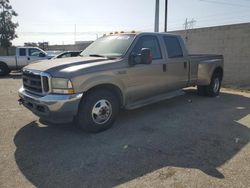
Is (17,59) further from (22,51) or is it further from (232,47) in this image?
(232,47)

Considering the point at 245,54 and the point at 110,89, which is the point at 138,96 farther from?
the point at 245,54

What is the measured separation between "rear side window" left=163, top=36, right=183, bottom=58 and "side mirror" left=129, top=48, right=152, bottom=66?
1343 millimetres

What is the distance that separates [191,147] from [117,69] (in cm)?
202

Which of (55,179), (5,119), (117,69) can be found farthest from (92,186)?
(5,119)

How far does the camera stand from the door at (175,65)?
6.01 m

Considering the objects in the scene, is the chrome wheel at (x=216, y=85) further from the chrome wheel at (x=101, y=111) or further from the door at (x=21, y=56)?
the door at (x=21, y=56)

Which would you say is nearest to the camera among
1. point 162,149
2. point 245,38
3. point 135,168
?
point 135,168

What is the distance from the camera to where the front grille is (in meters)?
4.14

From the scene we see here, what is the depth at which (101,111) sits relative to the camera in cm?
457

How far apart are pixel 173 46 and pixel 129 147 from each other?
3.42 metres

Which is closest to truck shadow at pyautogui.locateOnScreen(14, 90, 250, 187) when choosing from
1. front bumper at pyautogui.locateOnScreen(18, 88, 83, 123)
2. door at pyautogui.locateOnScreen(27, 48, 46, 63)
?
front bumper at pyautogui.locateOnScreen(18, 88, 83, 123)

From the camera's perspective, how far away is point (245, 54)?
11.2 meters

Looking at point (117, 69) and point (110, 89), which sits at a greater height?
point (117, 69)

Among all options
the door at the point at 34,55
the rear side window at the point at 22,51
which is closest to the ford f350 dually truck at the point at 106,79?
the door at the point at 34,55
